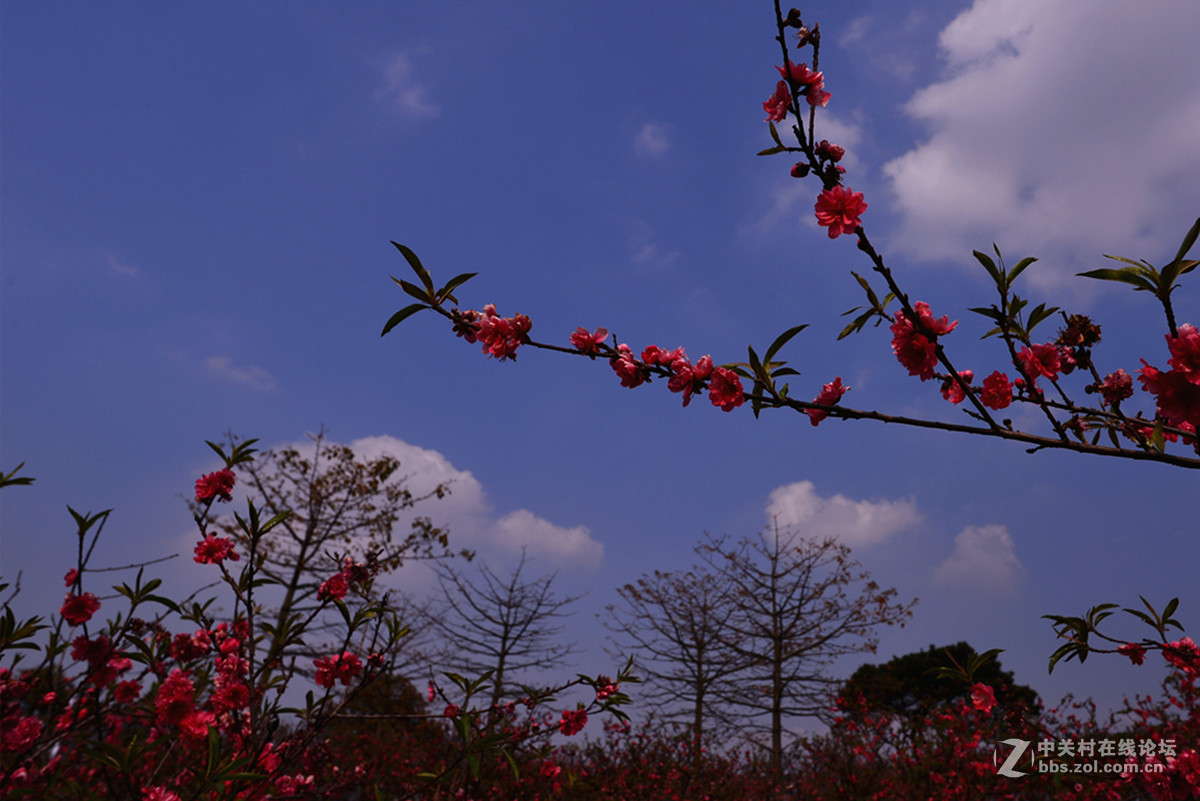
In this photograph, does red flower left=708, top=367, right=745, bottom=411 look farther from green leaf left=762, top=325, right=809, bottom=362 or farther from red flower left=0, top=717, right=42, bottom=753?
red flower left=0, top=717, right=42, bottom=753

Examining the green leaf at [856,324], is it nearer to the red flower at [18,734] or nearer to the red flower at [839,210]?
the red flower at [839,210]

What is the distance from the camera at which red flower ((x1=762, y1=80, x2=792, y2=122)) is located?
198cm

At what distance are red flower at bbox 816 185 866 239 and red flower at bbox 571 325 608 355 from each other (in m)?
0.83

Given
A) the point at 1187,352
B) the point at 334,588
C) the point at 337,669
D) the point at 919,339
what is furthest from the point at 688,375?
the point at 337,669

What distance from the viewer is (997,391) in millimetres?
2578

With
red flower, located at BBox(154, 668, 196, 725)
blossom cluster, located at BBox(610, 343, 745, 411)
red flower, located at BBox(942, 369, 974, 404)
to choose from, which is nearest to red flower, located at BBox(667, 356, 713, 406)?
blossom cluster, located at BBox(610, 343, 745, 411)

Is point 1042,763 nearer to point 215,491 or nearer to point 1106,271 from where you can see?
point 1106,271

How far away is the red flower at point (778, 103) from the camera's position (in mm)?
1984

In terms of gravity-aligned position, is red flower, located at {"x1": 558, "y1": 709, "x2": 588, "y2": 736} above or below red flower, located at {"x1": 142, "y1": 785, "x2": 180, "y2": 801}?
above

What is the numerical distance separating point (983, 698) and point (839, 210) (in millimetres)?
3154

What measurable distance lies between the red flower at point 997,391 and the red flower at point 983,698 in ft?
6.03

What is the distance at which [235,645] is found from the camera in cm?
336

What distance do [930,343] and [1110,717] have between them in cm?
1408

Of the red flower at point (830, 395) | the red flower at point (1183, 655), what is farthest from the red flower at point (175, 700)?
the red flower at point (1183, 655)
